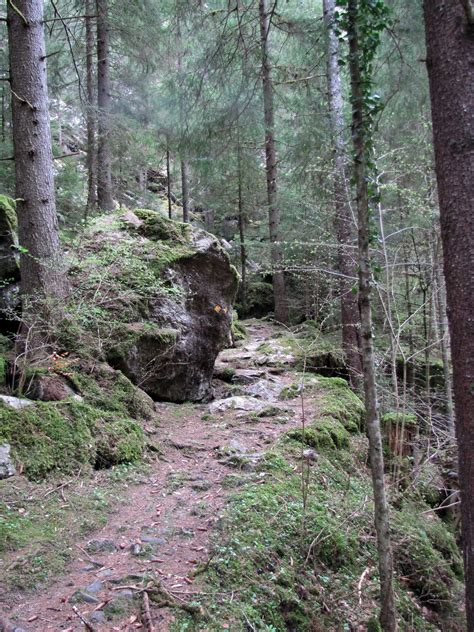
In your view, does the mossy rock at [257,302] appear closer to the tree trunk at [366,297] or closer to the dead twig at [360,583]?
the dead twig at [360,583]

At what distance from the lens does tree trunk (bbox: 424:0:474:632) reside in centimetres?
258

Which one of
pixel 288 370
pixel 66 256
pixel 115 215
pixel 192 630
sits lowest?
pixel 192 630

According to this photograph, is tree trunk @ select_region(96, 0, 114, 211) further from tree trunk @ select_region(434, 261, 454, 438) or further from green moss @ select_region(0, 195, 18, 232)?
tree trunk @ select_region(434, 261, 454, 438)

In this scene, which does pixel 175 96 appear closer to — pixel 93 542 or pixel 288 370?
pixel 288 370

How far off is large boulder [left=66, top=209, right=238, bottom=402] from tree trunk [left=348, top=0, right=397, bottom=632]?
10.3ft

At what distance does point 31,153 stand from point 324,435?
4664mm

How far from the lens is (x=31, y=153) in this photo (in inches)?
198

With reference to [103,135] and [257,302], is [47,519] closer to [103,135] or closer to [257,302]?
[103,135]

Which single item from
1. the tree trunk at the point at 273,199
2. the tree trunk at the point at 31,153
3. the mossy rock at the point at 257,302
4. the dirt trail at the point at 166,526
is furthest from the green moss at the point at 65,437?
the mossy rock at the point at 257,302

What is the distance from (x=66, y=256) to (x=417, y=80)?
4609 mm

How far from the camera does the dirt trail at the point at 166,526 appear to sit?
7.65ft

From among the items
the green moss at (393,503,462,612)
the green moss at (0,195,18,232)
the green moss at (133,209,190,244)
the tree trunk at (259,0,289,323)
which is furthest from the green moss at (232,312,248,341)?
the green moss at (393,503,462,612)

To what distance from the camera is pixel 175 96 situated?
11.4m

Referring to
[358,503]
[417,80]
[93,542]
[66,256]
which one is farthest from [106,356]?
[417,80]
